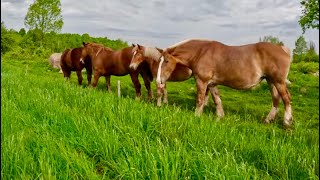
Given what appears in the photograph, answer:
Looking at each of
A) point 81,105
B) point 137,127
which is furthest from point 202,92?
point 137,127

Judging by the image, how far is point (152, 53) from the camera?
12008 mm

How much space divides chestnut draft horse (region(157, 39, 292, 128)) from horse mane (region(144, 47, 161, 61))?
2.13 metres

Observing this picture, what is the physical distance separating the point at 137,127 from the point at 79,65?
12.6 m

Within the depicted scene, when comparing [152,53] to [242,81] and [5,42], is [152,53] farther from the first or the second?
[5,42]

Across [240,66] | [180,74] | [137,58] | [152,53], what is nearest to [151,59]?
[152,53]

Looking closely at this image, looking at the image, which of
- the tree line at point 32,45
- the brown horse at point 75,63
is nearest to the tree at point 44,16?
the tree line at point 32,45

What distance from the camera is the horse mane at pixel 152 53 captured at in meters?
11.9

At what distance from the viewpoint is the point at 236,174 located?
3.48 meters

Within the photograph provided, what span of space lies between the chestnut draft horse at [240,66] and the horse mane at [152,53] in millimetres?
2129

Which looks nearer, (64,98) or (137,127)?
(137,127)

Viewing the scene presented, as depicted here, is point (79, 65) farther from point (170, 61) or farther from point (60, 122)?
point (60, 122)

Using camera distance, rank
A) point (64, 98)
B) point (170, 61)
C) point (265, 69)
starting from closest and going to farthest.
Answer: point (64, 98) < point (265, 69) < point (170, 61)

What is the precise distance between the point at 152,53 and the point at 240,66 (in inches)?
147

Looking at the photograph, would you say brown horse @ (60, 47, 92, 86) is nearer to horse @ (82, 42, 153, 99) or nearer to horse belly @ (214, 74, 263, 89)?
horse @ (82, 42, 153, 99)
